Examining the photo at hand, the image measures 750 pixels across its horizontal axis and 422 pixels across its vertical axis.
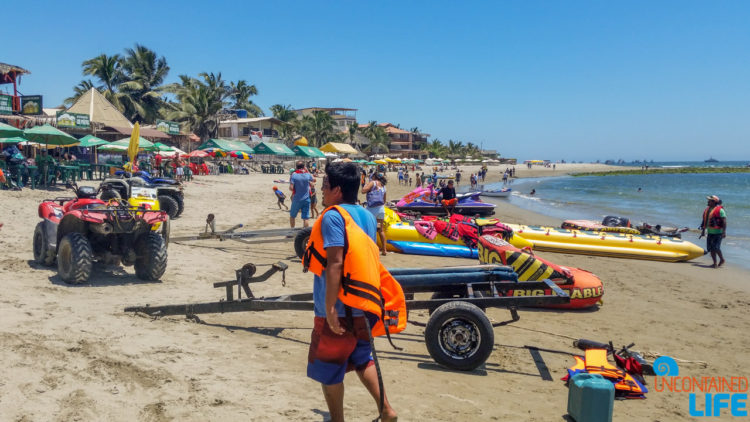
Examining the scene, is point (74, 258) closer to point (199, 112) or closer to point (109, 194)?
point (109, 194)

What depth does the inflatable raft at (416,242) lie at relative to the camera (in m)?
11.4

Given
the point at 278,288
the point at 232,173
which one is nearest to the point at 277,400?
the point at 278,288

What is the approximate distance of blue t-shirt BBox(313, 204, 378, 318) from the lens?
9.59ft

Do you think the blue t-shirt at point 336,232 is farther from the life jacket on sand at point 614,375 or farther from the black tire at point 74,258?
the black tire at point 74,258

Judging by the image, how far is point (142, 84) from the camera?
2018 inches

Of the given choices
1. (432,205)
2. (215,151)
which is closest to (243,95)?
(215,151)

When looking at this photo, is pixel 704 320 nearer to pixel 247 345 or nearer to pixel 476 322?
pixel 476 322

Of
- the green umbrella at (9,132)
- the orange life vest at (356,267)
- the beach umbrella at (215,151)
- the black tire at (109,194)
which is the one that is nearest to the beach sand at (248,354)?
the orange life vest at (356,267)

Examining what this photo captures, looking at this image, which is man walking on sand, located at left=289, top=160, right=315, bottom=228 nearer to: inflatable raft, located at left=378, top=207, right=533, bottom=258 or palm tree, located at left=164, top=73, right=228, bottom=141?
inflatable raft, located at left=378, top=207, right=533, bottom=258

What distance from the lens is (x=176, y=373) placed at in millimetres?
4223

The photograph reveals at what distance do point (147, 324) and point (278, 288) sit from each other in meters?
2.43

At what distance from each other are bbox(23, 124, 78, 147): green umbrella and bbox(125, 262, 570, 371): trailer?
47.9ft

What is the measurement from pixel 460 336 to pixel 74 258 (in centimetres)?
499

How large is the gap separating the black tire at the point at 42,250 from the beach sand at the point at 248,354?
21cm
